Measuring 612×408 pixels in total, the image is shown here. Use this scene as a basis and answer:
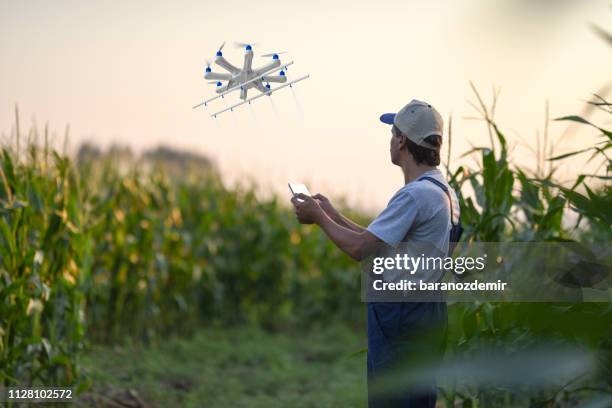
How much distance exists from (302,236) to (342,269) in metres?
0.71

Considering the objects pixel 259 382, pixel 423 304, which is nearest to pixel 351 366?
pixel 259 382

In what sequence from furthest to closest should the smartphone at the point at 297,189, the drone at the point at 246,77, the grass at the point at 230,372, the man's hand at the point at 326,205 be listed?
the grass at the point at 230,372
the man's hand at the point at 326,205
the smartphone at the point at 297,189
the drone at the point at 246,77

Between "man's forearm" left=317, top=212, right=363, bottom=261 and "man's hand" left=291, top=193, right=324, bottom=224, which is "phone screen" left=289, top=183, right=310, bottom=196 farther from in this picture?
"man's forearm" left=317, top=212, right=363, bottom=261

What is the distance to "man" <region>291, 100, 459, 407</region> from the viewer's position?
8.41ft

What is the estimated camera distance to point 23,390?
14.6ft

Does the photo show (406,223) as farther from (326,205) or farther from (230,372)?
(230,372)

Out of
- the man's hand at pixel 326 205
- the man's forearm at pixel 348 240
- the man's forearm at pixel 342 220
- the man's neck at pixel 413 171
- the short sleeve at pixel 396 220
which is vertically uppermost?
the man's neck at pixel 413 171

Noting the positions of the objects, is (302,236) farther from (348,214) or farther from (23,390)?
(23,390)

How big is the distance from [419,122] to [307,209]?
1.64 feet

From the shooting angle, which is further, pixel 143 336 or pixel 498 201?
pixel 143 336

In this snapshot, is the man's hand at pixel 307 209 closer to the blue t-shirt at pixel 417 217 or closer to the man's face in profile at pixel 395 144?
the blue t-shirt at pixel 417 217

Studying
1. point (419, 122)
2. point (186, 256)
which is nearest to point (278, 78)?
point (419, 122)
